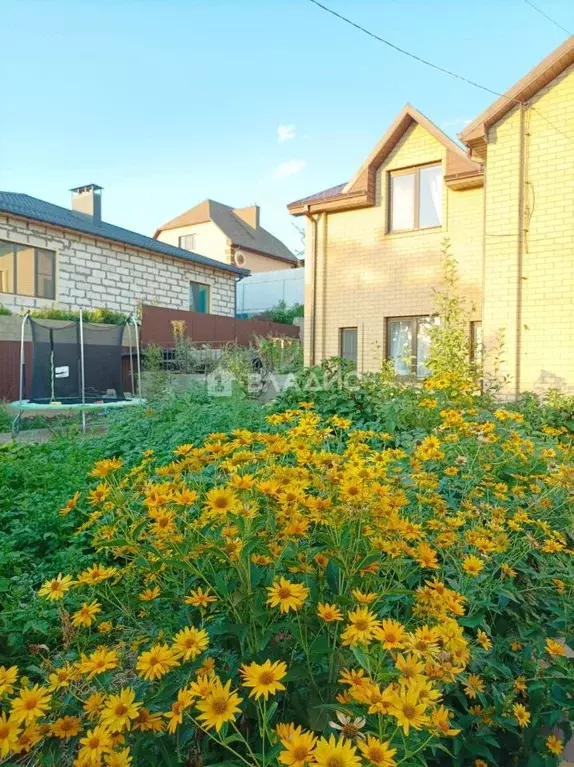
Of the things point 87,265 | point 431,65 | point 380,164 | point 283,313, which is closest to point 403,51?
point 431,65

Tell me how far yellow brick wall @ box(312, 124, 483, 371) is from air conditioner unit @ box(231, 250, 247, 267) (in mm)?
15597

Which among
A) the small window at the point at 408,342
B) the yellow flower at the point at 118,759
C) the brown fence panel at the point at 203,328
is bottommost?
the yellow flower at the point at 118,759

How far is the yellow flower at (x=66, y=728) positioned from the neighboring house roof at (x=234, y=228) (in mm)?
25744

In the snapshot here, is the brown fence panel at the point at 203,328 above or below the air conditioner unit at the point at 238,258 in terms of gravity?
below

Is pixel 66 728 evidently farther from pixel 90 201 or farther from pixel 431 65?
pixel 90 201

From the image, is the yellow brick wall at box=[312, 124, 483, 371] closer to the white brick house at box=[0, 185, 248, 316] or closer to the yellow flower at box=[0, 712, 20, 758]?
the white brick house at box=[0, 185, 248, 316]

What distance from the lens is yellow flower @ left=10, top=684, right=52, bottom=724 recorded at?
93 cm

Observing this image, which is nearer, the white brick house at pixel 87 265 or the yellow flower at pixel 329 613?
the yellow flower at pixel 329 613

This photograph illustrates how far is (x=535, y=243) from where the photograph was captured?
6.94 meters

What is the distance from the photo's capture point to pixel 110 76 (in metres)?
7.86

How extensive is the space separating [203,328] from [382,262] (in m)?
6.33

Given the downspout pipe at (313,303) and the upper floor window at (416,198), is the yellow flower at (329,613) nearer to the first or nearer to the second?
the upper floor window at (416,198)

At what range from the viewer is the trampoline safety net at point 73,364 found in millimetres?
8203

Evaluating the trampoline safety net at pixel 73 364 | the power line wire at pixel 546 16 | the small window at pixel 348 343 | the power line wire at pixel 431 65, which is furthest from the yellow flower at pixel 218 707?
the small window at pixel 348 343
